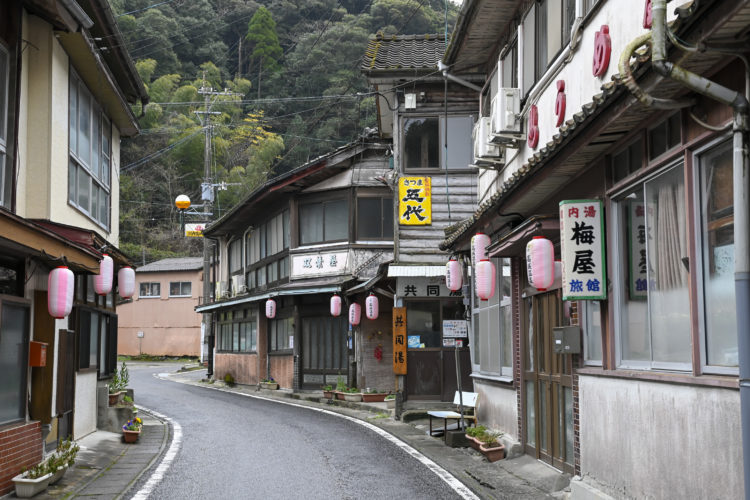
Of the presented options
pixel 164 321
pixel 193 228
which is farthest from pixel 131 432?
pixel 164 321

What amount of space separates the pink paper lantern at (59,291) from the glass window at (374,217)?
16.3m

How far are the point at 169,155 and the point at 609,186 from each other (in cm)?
5530

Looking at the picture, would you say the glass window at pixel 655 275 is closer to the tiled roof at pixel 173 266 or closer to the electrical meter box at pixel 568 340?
the electrical meter box at pixel 568 340

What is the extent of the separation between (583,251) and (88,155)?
36.5ft

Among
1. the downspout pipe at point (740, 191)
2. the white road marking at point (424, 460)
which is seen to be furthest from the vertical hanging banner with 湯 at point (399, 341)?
the downspout pipe at point (740, 191)

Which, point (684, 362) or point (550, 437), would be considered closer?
point (684, 362)

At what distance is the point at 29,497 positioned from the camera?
10.0 meters

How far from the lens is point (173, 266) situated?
56.3m

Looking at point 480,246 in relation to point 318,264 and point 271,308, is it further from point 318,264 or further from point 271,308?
point 271,308

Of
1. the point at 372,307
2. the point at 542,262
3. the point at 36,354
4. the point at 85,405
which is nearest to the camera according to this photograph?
the point at 542,262

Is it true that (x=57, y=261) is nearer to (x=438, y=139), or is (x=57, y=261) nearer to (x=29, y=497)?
(x=29, y=497)

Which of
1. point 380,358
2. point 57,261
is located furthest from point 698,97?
point 380,358

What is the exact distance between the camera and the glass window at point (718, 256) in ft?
21.0

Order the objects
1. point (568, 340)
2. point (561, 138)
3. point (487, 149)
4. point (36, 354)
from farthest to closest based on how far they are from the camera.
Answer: point (487, 149) → point (36, 354) → point (568, 340) → point (561, 138)
